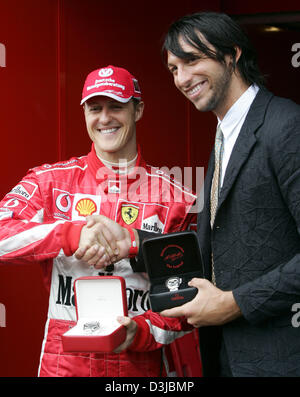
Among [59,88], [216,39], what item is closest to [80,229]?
[216,39]

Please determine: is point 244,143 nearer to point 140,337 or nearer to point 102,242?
point 102,242

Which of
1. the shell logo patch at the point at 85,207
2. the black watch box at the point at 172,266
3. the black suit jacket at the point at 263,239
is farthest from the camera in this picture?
the shell logo patch at the point at 85,207

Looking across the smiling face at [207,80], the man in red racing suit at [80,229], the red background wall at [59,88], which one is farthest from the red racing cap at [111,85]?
the red background wall at [59,88]

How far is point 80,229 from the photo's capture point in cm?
156

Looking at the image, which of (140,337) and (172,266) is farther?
(140,337)

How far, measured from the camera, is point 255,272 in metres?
1.36

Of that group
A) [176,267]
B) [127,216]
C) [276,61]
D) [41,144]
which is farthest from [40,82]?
[276,61]

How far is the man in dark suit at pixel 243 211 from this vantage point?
127 centimetres

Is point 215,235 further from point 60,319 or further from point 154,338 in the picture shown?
point 60,319

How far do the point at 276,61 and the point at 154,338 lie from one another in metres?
3.36

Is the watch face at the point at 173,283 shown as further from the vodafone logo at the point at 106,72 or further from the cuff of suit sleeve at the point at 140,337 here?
the vodafone logo at the point at 106,72

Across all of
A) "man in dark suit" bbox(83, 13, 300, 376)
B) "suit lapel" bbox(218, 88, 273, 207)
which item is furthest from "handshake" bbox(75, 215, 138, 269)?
"suit lapel" bbox(218, 88, 273, 207)

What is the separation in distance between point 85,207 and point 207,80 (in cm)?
59

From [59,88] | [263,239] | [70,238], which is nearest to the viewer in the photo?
[263,239]
